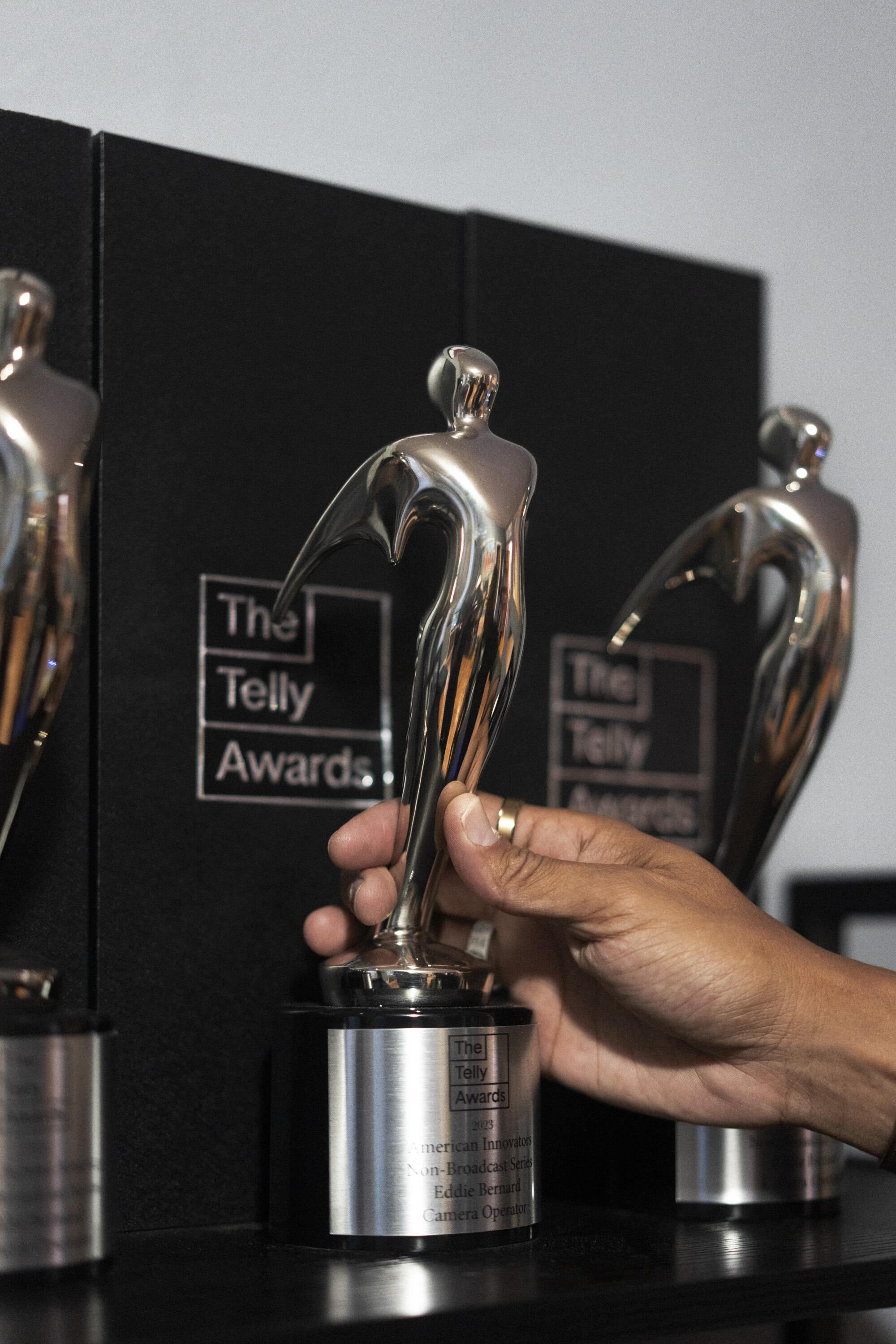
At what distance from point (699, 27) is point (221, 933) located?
0.66m

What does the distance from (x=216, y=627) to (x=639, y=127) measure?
0.46 m

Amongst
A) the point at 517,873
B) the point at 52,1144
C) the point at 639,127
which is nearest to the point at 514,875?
the point at 517,873

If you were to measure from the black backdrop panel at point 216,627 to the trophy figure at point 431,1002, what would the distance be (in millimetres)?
92

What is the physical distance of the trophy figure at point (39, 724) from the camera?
0.47 metres

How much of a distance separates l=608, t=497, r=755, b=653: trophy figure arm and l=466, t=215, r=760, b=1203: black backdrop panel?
94 millimetres

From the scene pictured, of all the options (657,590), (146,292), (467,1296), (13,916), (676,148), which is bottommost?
(467,1296)

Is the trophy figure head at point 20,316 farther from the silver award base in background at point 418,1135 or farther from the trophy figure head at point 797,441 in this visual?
the trophy figure head at point 797,441

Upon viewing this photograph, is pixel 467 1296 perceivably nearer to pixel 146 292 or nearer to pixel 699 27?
pixel 146 292

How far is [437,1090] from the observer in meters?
0.56

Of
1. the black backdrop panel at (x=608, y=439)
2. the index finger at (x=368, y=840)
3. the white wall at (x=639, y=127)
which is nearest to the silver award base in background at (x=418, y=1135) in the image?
the index finger at (x=368, y=840)

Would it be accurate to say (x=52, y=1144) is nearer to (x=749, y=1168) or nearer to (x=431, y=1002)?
(x=431, y=1002)

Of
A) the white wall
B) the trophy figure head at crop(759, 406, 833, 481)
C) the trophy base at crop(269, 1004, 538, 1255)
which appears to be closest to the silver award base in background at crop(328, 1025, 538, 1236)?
the trophy base at crop(269, 1004, 538, 1255)

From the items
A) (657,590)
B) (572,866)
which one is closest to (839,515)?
(657,590)

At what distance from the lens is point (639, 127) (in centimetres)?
97
